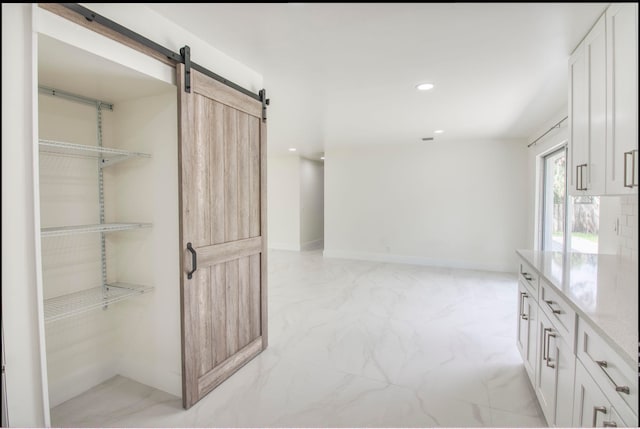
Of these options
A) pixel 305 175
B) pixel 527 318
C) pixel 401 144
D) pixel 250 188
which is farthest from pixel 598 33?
pixel 305 175

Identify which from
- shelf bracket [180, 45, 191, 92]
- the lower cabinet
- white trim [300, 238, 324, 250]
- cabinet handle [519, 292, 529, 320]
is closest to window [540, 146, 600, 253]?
cabinet handle [519, 292, 529, 320]

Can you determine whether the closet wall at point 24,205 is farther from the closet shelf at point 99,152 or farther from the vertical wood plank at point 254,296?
the vertical wood plank at point 254,296

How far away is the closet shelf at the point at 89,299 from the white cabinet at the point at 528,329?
249 centimetres

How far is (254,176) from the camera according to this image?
2.58 meters

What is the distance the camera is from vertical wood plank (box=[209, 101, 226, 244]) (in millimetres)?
2160

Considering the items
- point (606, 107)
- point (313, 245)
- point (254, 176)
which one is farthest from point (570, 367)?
point (313, 245)

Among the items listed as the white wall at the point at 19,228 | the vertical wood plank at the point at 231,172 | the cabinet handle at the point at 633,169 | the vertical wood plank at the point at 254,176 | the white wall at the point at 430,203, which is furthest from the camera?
the white wall at the point at 430,203

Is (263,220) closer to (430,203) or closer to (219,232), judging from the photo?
(219,232)

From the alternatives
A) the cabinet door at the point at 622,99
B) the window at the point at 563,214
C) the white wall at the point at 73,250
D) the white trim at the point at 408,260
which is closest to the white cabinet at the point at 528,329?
the cabinet door at the point at 622,99

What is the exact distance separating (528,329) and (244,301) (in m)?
2.01

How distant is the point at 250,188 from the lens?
254 centimetres

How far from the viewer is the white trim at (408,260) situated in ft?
18.9

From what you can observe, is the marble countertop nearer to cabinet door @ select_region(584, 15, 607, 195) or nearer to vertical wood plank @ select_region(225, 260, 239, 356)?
cabinet door @ select_region(584, 15, 607, 195)

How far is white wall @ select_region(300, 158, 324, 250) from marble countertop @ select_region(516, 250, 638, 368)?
5.81 meters
